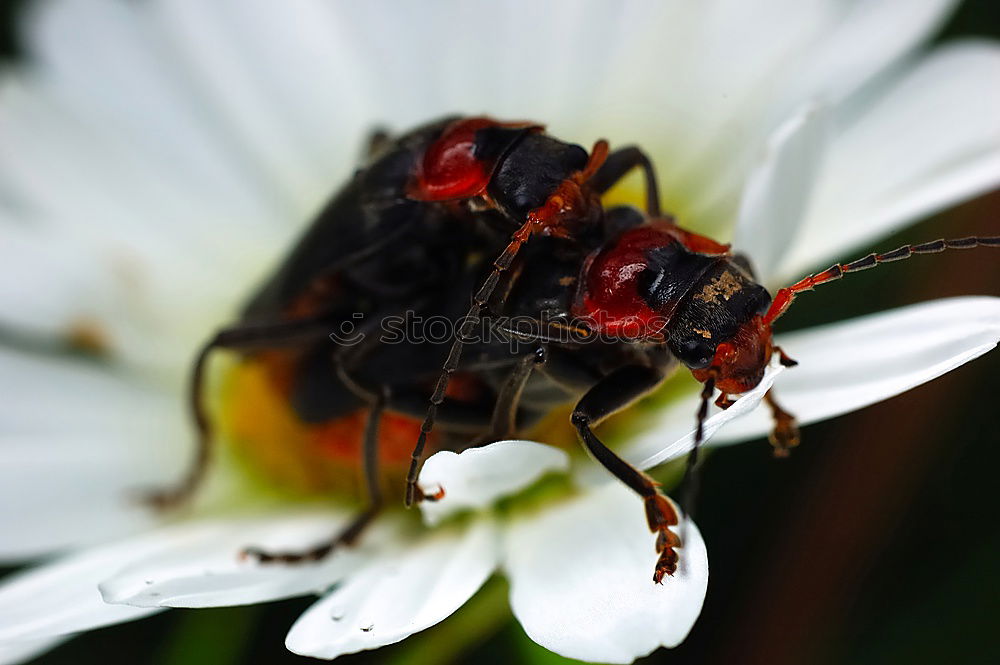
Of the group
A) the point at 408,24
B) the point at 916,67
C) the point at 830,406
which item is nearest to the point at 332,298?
the point at 408,24

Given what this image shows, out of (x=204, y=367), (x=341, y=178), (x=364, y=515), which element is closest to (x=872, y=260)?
(x=364, y=515)

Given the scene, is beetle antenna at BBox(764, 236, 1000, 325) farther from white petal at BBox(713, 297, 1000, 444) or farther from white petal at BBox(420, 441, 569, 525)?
white petal at BBox(420, 441, 569, 525)

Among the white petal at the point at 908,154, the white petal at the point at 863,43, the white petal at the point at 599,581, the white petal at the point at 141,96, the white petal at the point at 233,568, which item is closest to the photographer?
the white petal at the point at 599,581

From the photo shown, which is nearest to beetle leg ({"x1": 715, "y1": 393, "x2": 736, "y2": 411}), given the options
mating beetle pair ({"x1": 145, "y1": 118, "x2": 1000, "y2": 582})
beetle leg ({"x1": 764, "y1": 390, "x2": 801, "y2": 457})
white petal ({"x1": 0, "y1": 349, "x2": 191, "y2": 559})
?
mating beetle pair ({"x1": 145, "y1": 118, "x2": 1000, "y2": 582})

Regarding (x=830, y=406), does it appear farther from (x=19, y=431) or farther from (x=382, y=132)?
(x=19, y=431)

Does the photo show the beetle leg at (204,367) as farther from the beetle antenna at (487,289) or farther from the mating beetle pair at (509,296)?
the beetle antenna at (487,289)

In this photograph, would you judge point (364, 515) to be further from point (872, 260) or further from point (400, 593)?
point (872, 260)

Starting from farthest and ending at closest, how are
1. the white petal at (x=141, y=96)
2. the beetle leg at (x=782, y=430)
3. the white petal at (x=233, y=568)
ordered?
the white petal at (x=141, y=96) → the beetle leg at (x=782, y=430) → the white petal at (x=233, y=568)

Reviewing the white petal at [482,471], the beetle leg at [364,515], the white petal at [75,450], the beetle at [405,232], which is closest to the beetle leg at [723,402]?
the white petal at [482,471]
